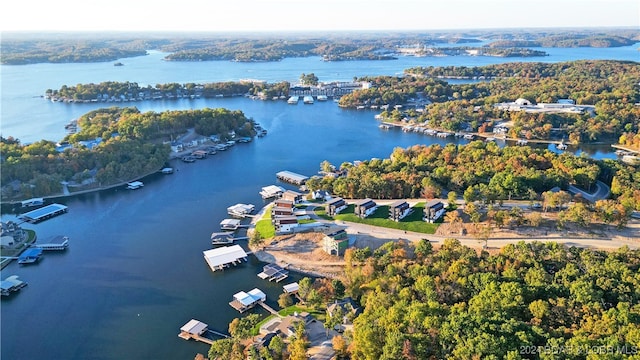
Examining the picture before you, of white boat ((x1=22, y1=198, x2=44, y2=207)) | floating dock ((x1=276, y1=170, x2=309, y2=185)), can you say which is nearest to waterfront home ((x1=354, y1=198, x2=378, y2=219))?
floating dock ((x1=276, y1=170, x2=309, y2=185))

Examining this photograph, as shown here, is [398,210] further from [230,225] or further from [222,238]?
[222,238]

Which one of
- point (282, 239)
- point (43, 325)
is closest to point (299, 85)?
point (282, 239)

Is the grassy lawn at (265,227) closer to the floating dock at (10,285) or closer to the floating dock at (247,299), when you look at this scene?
the floating dock at (247,299)

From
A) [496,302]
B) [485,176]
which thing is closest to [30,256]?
[496,302]

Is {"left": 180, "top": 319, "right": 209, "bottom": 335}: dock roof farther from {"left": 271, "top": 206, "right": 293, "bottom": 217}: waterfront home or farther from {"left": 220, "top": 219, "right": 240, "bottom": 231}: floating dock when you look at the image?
{"left": 271, "top": 206, "right": 293, "bottom": 217}: waterfront home

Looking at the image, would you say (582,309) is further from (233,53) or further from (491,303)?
(233,53)

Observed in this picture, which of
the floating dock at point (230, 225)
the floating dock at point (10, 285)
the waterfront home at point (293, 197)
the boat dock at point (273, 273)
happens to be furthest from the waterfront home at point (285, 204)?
the floating dock at point (10, 285)
